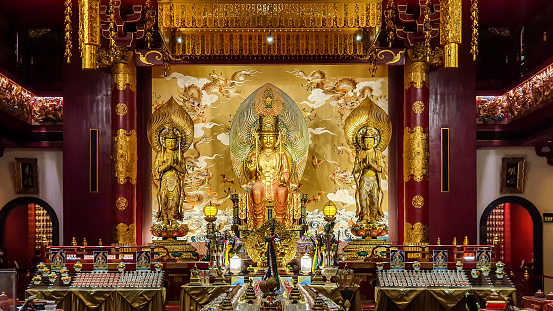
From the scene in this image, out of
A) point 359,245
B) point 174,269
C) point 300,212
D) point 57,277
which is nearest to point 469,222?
point 359,245

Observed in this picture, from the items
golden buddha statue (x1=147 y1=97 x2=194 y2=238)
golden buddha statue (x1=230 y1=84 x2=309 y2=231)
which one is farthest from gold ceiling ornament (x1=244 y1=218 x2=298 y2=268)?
golden buddha statue (x1=147 y1=97 x2=194 y2=238)

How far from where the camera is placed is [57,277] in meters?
8.84

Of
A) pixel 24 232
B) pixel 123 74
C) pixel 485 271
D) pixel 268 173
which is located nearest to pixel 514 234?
pixel 268 173

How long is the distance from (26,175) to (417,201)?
6.41 metres

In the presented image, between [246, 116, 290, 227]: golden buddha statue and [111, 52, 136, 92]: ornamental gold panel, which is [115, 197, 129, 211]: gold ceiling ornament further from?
[246, 116, 290, 227]: golden buddha statue

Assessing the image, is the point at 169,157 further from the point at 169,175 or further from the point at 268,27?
the point at 268,27

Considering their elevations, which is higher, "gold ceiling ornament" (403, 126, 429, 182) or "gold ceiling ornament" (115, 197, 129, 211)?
"gold ceiling ornament" (403, 126, 429, 182)

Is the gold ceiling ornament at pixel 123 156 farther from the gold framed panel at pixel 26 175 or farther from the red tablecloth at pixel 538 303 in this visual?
the red tablecloth at pixel 538 303

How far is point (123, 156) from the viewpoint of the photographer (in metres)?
11.1

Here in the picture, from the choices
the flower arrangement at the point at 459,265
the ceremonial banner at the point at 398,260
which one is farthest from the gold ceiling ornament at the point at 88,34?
the flower arrangement at the point at 459,265

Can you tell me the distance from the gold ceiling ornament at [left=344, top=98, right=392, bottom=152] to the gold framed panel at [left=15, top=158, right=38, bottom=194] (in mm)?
5351

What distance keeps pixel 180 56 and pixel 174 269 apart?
3.44m

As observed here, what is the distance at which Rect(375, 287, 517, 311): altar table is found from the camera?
28.5 ft

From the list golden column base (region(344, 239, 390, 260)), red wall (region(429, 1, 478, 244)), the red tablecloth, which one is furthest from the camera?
red wall (region(429, 1, 478, 244))
